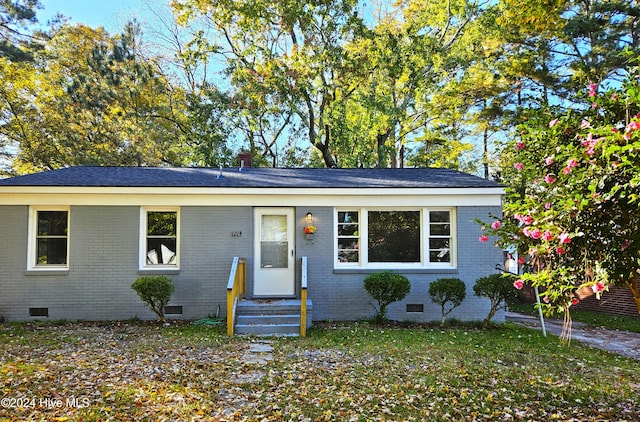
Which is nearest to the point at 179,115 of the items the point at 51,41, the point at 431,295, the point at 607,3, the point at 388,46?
the point at 51,41

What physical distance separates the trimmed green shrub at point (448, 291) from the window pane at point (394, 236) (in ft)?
3.26

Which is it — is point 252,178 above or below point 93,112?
below

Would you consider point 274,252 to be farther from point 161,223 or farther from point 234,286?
point 161,223

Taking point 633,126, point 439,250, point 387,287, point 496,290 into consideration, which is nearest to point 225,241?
point 387,287

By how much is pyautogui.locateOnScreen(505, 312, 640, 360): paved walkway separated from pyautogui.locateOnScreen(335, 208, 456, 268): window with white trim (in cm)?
300

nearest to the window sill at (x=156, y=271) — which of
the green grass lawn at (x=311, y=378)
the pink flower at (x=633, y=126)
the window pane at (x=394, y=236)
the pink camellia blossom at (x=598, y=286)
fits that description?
the green grass lawn at (x=311, y=378)

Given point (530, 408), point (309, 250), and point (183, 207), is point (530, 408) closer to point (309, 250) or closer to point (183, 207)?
point (309, 250)

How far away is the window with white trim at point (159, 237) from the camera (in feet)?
29.5

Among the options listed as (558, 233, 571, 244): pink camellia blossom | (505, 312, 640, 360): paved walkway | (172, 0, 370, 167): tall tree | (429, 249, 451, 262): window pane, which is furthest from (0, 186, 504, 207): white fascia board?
(172, 0, 370, 167): tall tree

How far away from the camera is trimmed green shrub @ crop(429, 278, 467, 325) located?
831 cm

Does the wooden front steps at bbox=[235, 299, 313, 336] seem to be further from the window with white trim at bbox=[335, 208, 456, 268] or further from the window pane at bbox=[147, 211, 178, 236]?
the window pane at bbox=[147, 211, 178, 236]

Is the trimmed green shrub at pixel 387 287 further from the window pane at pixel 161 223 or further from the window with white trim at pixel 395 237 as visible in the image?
the window pane at pixel 161 223

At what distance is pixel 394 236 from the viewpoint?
930cm

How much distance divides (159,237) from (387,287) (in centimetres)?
518
